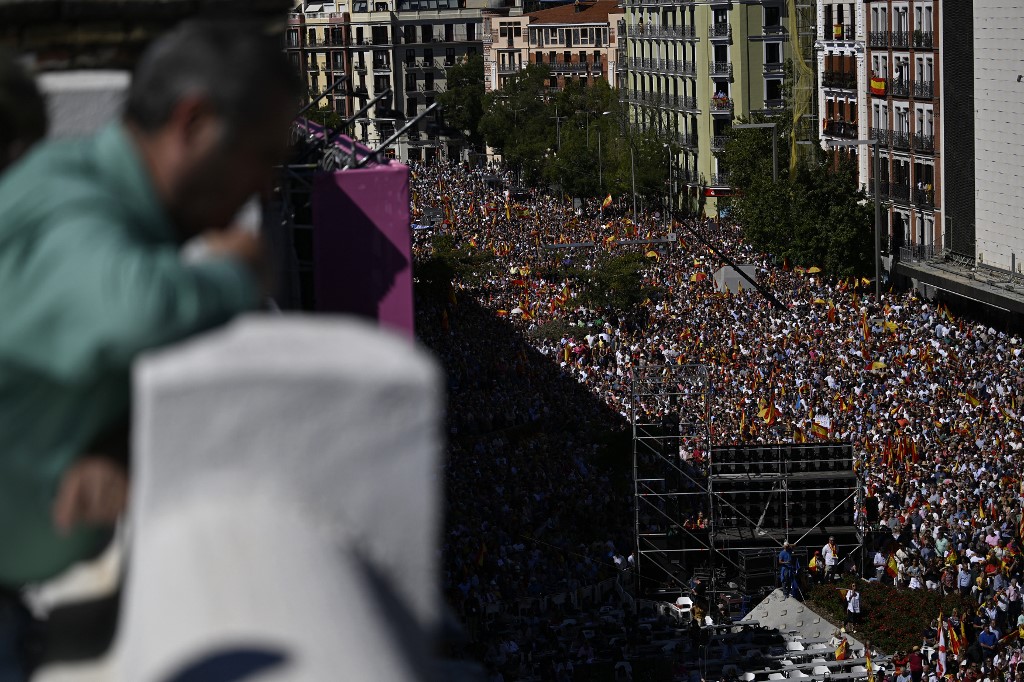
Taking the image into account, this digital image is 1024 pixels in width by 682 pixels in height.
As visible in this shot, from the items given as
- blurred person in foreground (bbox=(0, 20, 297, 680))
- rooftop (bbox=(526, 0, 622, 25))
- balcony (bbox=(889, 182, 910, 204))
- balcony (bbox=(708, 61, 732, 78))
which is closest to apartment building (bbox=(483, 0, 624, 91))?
rooftop (bbox=(526, 0, 622, 25))

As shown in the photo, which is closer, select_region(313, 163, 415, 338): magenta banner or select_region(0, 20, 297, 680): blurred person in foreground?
select_region(0, 20, 297, 680): blurred person in foreground

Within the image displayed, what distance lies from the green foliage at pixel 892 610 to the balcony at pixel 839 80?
127 feet

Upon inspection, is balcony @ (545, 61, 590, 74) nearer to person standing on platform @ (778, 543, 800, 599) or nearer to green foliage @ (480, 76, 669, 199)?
green foliage @ (480, 76, 669, 199)

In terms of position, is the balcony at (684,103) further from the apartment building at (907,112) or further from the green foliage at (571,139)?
the apartment building at (907,112)

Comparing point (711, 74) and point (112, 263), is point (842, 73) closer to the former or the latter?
point (711, 74)

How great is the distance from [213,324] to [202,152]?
0.21m

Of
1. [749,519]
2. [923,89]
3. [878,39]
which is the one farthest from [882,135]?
[749,519]

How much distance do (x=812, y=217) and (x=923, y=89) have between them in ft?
17.7

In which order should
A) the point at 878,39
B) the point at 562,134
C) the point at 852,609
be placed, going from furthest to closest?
1. the point at 562,134
2. the point at 878,39
3. the point at 852,609

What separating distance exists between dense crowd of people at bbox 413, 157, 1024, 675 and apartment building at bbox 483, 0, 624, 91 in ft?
178

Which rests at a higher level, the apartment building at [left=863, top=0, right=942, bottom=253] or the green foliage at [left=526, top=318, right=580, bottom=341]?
the apartment building at [left=863, top=0, right=942, bottom=253]

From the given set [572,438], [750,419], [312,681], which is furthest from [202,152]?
[572,438]

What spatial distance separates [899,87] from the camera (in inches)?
2267

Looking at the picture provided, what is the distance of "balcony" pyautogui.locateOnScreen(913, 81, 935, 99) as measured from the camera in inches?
2165
